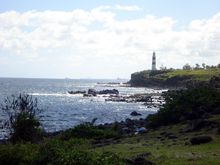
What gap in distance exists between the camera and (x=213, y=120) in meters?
43.7

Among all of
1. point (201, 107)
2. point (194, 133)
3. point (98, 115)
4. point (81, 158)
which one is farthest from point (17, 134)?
point (98, 115)

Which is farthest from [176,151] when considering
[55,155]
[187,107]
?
[187,107]

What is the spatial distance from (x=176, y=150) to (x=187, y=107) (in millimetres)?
22302

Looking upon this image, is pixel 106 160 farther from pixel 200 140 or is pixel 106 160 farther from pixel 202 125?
pixel 202 125

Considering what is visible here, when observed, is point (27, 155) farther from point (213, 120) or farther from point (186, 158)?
point (213, 120)

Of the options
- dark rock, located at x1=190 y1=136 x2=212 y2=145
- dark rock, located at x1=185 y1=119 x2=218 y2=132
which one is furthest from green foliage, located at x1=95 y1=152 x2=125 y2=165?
dark rock, located at x1=185 y1=119 x2=218 y2=132

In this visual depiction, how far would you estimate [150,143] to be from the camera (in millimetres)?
37188

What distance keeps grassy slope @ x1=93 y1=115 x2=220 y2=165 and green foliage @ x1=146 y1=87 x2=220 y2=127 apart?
26.3 feet

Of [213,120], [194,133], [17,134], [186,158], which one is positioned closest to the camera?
[186,158]

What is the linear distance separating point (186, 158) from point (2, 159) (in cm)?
1029

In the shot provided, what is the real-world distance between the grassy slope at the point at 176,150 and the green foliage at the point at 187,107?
800cm

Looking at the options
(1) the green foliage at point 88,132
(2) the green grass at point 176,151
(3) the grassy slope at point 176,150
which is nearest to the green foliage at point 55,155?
(2) the green grass at point 176,151

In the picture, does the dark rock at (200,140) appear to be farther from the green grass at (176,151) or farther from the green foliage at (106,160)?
the green foliage at (106,160)

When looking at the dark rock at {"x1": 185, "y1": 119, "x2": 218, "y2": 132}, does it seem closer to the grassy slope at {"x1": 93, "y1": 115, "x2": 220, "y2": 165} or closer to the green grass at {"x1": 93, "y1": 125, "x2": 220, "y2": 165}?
the grassy slope at {"x1": 93, "y1": 115, "x2": 220, "y2": 165}
